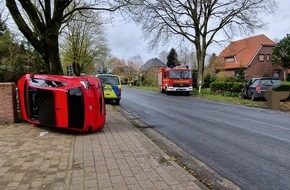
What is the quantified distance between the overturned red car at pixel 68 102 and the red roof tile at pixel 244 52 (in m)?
50.1

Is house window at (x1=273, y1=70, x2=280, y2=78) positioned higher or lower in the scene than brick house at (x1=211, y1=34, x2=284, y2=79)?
lower

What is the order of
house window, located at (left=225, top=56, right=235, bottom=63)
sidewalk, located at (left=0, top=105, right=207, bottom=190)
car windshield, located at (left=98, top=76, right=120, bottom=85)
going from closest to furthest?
sidewalk, located at (left=0, top=105, right=207, bottom=190) → car windshield, located at (left=98, top=76, right=120, bottom=85) → house window, located at (left=225, top=56, right=235, bottom=63)

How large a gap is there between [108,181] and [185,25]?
34513mm

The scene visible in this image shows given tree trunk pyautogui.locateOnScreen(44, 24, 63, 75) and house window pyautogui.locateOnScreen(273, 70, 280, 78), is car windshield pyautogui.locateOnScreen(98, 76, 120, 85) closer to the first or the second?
tree trunk pyautogui.locateOnScreen(44, 24, 63, 75)

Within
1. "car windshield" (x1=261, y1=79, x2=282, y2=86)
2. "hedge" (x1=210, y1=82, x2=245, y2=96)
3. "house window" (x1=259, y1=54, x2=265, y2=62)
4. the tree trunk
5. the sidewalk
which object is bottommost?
the sidewalk

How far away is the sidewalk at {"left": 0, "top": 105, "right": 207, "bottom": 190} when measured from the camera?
211 inches

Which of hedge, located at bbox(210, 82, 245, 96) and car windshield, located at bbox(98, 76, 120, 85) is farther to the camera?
hedge, located at bbox(210, 82, 245, 96)

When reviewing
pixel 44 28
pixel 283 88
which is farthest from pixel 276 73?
pixel 44 28

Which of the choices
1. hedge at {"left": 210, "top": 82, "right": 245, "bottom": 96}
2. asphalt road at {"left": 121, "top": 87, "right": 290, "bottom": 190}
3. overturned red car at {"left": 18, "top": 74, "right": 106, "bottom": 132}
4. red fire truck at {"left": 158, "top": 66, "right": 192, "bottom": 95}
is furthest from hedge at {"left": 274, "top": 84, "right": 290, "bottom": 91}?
overturned red car at {"left": 18, "top": 74, "right": 106, "bottom": 132}

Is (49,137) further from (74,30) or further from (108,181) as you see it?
(74,30)

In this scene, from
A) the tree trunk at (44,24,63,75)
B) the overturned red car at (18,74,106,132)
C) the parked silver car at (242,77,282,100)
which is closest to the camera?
the overturned red car at (18,74,106,132)

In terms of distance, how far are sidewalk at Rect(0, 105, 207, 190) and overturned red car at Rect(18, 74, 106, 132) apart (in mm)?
386

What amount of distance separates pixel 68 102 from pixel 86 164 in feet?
10.3

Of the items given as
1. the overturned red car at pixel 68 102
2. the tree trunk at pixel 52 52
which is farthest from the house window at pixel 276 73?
the overturned red car at pixel 68 102
